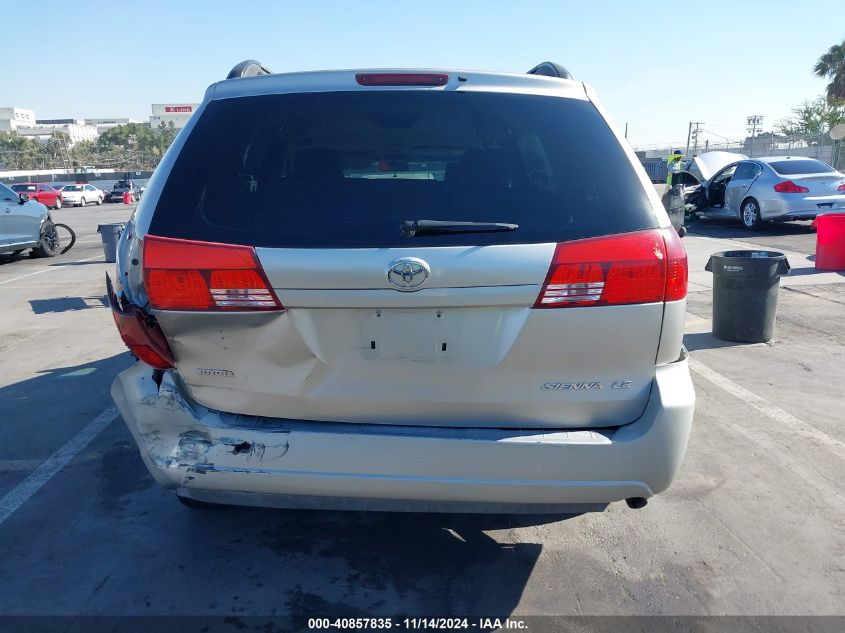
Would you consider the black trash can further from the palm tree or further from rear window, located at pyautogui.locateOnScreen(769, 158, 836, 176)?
the palm tree

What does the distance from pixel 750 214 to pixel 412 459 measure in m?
14.6

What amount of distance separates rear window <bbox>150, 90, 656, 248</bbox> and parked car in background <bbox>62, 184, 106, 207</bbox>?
155 feet

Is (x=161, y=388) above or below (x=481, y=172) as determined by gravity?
below

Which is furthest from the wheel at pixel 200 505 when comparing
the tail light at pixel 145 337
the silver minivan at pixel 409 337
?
the tail light at pixel 145 337

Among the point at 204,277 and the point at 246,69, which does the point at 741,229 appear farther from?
the point at 204,277

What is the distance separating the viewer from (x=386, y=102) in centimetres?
263

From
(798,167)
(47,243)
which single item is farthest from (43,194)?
(798,167)

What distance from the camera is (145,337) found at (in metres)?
2.40

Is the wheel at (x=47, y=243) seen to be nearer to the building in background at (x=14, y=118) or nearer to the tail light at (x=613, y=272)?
the tail light at (x=613, y=272)

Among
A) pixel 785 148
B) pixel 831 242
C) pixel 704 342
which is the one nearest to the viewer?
pixel 704 342

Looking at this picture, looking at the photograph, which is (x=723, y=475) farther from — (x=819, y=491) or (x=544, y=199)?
(x=544, y=199)

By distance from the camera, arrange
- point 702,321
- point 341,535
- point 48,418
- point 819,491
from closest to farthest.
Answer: point 341,535, point 819,491, point 48,418, point 702,321

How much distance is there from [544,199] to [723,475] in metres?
2.26

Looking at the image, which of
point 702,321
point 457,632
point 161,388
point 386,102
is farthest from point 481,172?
point 702,321
